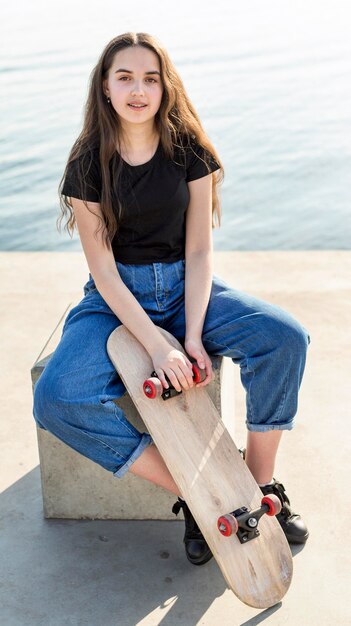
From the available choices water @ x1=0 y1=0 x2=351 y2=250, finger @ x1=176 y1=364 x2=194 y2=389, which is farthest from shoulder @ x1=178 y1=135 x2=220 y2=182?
water @ x1=0 y1=0 x2=351 y2=250

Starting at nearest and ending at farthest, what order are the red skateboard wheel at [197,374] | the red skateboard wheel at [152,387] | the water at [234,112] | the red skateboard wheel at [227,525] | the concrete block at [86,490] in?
1. the red skateboard wheel at [227,525]
2. the red skateboard wheel at [152,387]
3. the red skateboard wheel at [197,374]
4. the concrete block at [86,490]
5. the water at [234,112]

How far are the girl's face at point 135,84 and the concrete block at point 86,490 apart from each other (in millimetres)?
835

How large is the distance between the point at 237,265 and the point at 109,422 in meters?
2.79

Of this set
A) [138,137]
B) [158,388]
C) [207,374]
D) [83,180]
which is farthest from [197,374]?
[138,137]

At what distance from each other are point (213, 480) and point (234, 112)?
9804 millimetres

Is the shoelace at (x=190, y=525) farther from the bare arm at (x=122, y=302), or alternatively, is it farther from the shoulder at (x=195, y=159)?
the shoulder at (x=195, y=159)

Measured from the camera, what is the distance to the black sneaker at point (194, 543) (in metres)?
2.52

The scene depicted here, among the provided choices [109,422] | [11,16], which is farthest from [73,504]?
[11,16]

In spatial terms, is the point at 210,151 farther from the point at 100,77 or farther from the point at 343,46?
the point at 343,46

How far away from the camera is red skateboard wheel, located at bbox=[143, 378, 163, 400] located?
94.6 inches

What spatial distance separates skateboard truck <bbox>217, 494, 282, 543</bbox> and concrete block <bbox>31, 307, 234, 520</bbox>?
0.49m

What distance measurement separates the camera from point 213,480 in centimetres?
240

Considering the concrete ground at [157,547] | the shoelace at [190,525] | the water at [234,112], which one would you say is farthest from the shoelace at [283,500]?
the water at [234,112]

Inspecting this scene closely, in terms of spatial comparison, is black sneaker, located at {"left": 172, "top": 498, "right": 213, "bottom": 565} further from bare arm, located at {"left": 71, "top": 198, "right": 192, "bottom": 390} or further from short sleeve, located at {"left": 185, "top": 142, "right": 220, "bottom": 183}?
short sleeve, located at {"left": 185, "top": 142, "right": 220, "bottom": 183}
